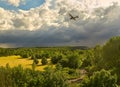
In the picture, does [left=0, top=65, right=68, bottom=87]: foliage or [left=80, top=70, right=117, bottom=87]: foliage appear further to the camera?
[left=0, top=65, right=68, bottom=87]: foliage

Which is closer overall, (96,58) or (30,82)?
(30,82)

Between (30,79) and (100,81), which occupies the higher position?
(100,81)

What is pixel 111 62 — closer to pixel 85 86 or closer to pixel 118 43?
pixel 118 43

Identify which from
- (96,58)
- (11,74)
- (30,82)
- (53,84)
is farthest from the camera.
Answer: (96,58)

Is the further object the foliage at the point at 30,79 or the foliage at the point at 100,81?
the foliage at the point at 30,79

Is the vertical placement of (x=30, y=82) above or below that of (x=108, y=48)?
below

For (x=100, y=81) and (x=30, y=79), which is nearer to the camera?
(x=100, y=81)

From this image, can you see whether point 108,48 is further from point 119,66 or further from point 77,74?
point 77,74

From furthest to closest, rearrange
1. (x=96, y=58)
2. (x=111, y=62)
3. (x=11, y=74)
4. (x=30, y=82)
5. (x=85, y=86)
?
1. (x=96, y=58)
2. (x=111, y=62)
3. (x=11, y=74)
4. (x=30, y=82)
5. (x=85, y=86)

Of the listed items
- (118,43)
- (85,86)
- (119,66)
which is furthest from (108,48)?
(85,86)

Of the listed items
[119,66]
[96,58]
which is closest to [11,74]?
[119,66]
